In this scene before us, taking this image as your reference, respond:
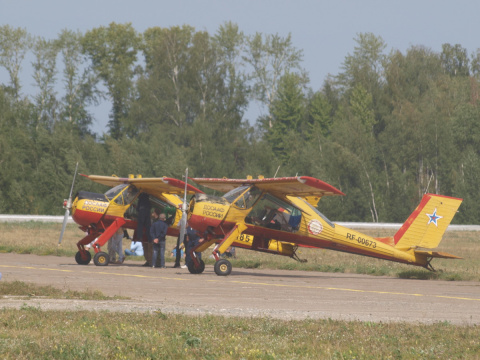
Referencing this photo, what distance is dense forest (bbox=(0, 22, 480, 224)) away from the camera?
65375 millimetres

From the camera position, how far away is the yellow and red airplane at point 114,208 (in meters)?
23.2

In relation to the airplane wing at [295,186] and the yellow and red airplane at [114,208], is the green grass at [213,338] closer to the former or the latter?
the airplane wing at [295,186]

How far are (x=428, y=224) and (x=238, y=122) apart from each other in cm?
5368

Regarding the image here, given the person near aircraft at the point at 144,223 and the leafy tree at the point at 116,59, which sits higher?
the leafy tree at the point at 116,59

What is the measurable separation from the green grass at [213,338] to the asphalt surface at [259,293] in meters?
1.09

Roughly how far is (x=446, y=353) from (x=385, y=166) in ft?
201

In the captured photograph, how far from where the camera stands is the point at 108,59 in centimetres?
8069

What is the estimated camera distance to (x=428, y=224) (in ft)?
71.7

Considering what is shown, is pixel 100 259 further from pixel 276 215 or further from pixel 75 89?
pixel 75 89

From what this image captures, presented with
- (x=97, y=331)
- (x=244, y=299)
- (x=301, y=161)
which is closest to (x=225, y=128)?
(x=301, y=161)

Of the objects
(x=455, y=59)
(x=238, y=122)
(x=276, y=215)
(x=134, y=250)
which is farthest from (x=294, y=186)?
(x=455, y=59)

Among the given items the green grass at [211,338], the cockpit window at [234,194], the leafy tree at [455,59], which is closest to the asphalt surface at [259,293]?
the green grass at [211,338]

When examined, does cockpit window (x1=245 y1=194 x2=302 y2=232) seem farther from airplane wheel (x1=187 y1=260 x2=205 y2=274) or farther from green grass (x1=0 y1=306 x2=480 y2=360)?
green grass (x1=0 y1=306 x2=480 y2=360)

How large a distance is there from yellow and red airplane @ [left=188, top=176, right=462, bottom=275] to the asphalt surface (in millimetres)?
873
